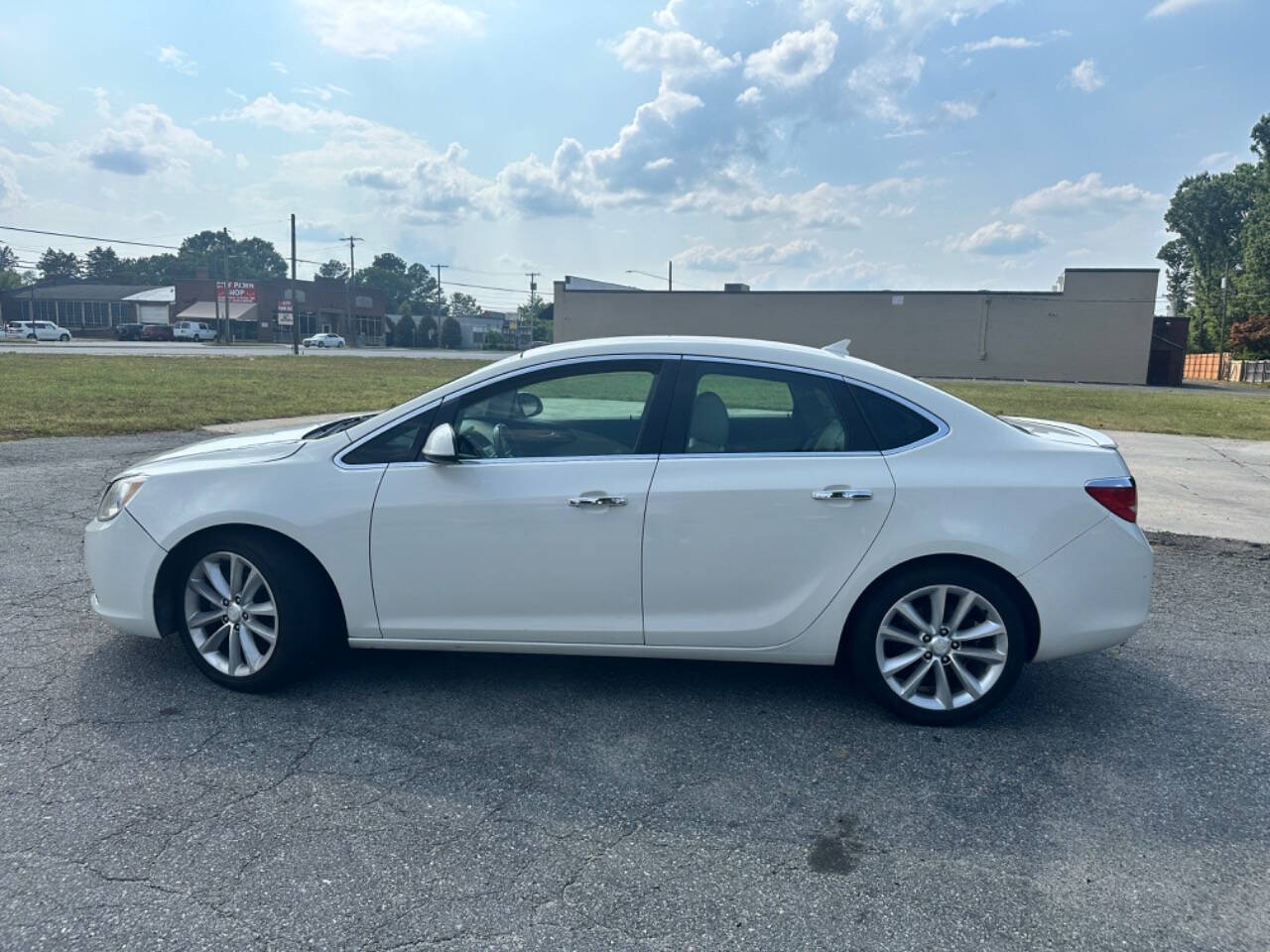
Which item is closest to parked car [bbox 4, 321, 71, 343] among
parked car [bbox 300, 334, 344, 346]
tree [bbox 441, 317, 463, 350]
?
parked car [bbox 300, 334, 344, 346]

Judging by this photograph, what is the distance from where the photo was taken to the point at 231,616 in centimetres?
404

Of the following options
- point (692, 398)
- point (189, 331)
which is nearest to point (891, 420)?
point (692, 398)

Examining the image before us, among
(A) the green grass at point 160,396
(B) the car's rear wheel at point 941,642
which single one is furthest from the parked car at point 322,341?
(B) the car's rear wheel at point 941,642

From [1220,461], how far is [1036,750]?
10.7 m

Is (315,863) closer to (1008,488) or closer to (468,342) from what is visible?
(1008,488)

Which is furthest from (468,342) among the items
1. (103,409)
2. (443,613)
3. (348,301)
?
(443,613)

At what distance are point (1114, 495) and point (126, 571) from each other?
4327mm

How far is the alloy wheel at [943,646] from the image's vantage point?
3.78 m

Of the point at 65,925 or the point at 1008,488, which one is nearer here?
the point at 65,925

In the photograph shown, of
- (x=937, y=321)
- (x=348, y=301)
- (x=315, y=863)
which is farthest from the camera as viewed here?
(x=348, y=301)

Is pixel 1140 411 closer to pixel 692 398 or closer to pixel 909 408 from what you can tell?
pixel 909 408

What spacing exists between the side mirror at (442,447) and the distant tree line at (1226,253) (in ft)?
231

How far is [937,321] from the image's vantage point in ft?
150

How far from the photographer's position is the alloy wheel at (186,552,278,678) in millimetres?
4012
